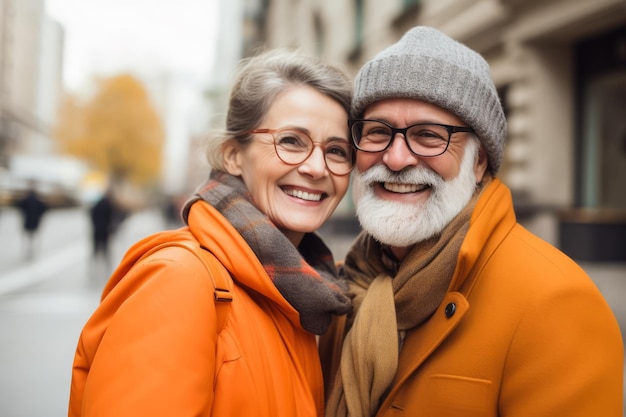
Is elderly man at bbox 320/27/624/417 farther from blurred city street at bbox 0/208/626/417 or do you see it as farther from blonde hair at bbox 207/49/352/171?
blurred city street at bbox 0/208/626/417

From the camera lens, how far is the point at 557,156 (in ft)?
25.3

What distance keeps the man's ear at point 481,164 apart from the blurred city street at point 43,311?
11.9ft

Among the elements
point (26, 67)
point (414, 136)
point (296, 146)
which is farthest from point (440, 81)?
point (26, 67)

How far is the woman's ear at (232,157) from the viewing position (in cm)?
218

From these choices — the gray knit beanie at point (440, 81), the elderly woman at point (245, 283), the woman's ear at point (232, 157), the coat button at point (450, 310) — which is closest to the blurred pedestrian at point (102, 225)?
Result: the woman's ear at point (232, 157)

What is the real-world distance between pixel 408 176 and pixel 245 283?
28.8 inches

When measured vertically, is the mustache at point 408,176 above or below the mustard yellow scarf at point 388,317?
above

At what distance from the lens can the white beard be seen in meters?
1.97

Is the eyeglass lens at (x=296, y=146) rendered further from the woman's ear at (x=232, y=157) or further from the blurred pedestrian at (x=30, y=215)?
the blurred pedestrian at (x=30, y=215)

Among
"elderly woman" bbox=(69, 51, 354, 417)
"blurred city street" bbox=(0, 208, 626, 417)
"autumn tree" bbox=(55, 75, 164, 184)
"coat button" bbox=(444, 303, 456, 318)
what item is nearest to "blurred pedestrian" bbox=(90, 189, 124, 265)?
"blurred city street" bbox=(0, 208, 626, 417)

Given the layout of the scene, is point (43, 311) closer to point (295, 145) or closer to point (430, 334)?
point (295, 145)

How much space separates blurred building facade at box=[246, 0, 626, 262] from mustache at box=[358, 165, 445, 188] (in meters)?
5.99

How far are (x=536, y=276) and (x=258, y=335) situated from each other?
857 mm

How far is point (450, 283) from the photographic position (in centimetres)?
179
